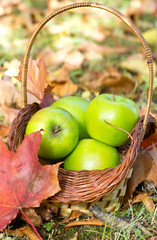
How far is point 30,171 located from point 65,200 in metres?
0.16

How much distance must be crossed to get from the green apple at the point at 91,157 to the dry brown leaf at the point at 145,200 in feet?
0.68

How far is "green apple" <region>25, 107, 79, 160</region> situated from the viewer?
1130 millimetres

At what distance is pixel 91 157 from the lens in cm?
114

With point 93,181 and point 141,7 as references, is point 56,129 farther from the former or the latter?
point 141,7

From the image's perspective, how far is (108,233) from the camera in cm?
108

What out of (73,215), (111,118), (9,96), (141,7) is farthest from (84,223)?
(141,7)

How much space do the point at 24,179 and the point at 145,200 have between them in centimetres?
53

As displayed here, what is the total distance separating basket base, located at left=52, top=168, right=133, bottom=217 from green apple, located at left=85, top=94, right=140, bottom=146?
18 centimetres

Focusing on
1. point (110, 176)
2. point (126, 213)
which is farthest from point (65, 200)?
point (126, 213)

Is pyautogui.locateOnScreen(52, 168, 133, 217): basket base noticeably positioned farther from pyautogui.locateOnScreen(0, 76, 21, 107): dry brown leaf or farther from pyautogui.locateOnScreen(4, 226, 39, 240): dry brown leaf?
pyautogui.locateOnScreen(0, 76, 21, 107): dry brown leaf

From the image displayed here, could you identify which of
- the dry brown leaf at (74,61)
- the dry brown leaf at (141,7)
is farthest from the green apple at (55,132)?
the dry brown leaf at (141,7)

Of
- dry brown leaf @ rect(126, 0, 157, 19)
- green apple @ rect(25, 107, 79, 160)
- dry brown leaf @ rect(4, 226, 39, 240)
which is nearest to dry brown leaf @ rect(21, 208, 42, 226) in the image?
dry brown leaf @ rect(4, 226, 39, 240)

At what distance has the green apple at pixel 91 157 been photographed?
3.72 ft

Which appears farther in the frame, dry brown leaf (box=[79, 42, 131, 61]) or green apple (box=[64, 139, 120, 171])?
dry brown leaf (box=[79, 42, 131, 61])
